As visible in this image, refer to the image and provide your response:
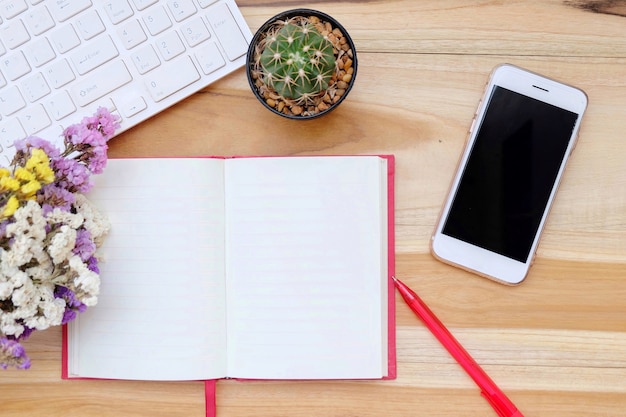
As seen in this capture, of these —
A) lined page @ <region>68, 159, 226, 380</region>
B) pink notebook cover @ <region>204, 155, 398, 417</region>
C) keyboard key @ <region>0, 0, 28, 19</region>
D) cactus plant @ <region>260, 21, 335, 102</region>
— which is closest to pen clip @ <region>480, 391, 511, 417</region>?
pink notebook cover @ <region>204, 155, 398, 417</region>

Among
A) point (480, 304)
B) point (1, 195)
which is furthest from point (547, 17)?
point (1, 195)

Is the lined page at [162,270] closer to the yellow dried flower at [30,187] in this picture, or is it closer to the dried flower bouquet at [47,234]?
the dried flower bouquet at [47,234]

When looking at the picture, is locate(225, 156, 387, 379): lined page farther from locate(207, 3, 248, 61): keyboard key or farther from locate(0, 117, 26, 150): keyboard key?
locate(0, 117, 26, 150): keyboard key

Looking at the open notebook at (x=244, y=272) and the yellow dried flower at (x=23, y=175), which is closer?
the yellow dried flower at (x=23, y=175)

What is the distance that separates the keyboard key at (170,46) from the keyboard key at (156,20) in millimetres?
11

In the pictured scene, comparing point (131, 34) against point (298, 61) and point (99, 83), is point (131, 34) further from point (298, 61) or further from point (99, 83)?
point (298, 61)

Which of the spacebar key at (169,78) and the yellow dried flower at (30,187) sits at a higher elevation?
the spacebar key at (169,78)

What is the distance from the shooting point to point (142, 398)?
75 centimetres

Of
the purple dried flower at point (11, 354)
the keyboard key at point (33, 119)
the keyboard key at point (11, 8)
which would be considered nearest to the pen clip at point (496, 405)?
the purple dried flower at point (11, 354)

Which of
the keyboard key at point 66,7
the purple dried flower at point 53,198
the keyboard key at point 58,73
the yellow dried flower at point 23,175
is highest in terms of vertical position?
the keyboard key at point 66,7

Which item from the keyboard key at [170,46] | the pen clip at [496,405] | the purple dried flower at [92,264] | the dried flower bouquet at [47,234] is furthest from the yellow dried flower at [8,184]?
the pen clip at [496,405]

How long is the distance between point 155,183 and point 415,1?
41 centimetres

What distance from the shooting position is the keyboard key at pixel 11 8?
72 centimetres

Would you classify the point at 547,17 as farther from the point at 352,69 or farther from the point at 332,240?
the point at 332,240
